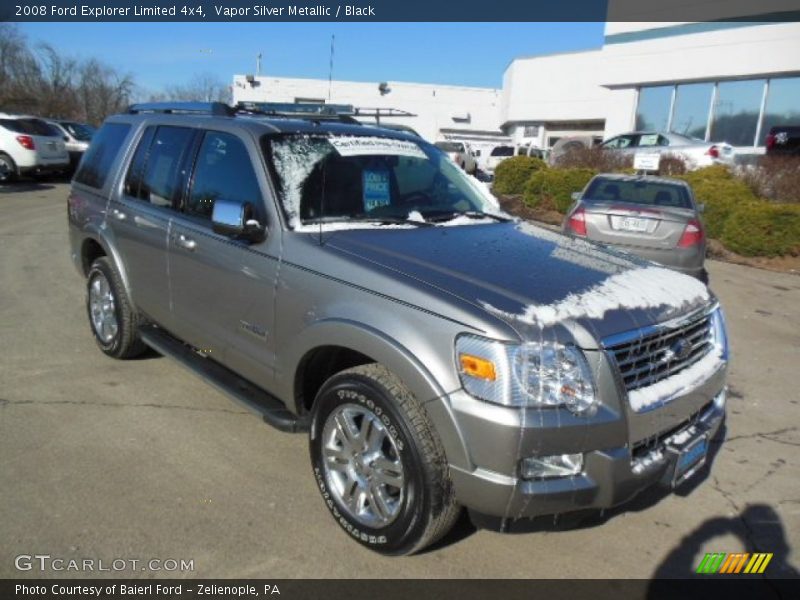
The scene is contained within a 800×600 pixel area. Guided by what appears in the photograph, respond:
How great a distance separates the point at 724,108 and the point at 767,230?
47.6 ft

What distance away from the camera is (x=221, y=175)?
3.74 m

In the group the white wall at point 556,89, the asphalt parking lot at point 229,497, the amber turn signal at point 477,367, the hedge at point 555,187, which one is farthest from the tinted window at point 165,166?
the white wall at point 556,89

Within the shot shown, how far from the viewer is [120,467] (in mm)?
3461

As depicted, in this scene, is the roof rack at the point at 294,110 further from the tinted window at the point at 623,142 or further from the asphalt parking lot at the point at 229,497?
the tinted window at the point at 623,142

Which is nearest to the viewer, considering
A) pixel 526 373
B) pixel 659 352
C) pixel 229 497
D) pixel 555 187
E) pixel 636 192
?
pixel 526 373

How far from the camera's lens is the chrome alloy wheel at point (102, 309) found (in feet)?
16.0

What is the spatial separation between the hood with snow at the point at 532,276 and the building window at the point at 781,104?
21.9 metres

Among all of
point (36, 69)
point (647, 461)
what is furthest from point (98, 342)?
point (36, 69)

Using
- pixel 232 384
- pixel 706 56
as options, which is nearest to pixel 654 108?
pixel 706 56

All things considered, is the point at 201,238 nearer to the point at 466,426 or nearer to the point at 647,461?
the point at 466,426

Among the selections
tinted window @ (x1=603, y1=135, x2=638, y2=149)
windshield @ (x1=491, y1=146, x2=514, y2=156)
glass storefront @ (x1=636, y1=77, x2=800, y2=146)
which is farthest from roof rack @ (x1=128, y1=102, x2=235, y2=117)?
windshield @ (x1=491, y1=146, x2=514, y2=156)

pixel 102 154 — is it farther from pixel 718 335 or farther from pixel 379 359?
pixel 718 335

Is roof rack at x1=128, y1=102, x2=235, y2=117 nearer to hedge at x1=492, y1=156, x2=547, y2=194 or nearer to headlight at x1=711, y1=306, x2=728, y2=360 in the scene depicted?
headlight at x1=711, y1=306, x2=728, y2=360

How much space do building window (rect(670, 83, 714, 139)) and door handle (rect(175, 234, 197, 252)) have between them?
77.8 feet
